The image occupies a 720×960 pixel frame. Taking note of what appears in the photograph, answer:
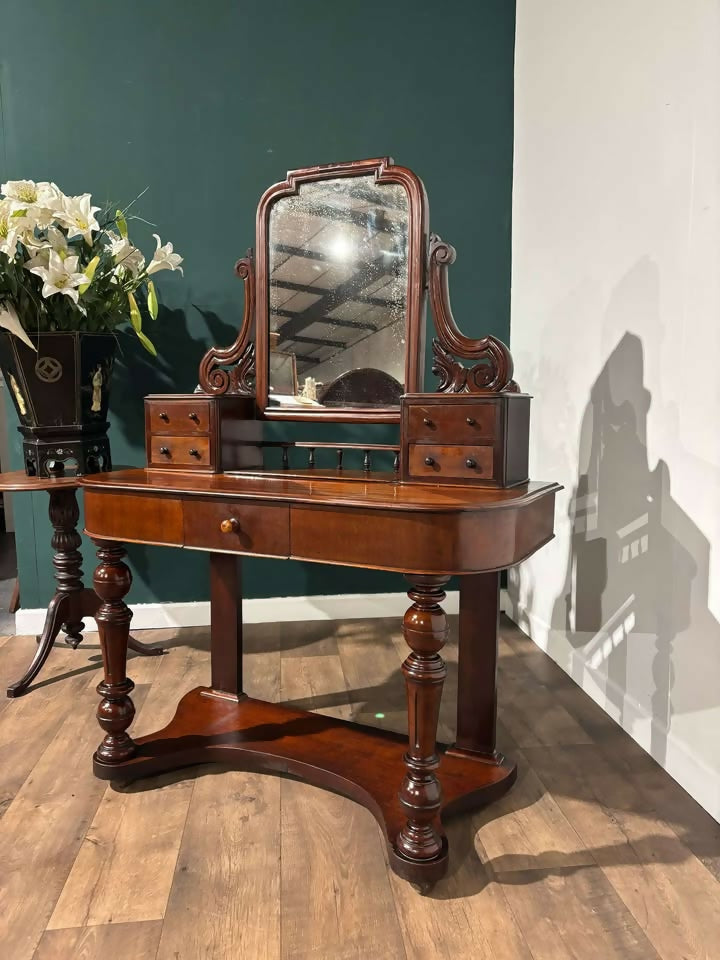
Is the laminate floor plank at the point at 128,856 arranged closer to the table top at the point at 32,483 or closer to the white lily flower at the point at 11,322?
the table top at the point at 32,483

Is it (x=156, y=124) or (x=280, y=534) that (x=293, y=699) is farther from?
(x=156, y=124)

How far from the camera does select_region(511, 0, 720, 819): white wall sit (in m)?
1.75

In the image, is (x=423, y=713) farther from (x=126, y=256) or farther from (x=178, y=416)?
(x=126, y=256)

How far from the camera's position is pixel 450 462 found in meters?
1.70

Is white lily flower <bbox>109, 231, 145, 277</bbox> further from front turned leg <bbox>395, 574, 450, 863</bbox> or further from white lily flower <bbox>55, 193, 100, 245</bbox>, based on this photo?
front turned leg <bbox>395, 574, 450, 863</bbox>

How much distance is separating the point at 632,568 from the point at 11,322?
198 centimetres

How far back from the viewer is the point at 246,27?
2816mm

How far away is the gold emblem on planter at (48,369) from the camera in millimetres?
2334

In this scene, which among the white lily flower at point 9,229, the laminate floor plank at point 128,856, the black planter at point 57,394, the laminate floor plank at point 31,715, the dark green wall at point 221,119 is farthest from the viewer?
the dark green wall at point 221,119

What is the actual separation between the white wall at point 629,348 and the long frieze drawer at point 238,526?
1017mm

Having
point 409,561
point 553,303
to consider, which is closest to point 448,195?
point 553,303

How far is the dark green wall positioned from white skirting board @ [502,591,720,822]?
3.89 ft

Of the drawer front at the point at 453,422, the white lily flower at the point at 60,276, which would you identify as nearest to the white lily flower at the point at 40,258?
the white lily flower at the point at 60,276

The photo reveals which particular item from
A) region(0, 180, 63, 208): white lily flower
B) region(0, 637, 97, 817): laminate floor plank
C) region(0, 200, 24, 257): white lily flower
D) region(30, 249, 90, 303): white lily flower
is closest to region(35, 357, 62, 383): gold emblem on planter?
region(30, 249, 90, 303): white lily flower
